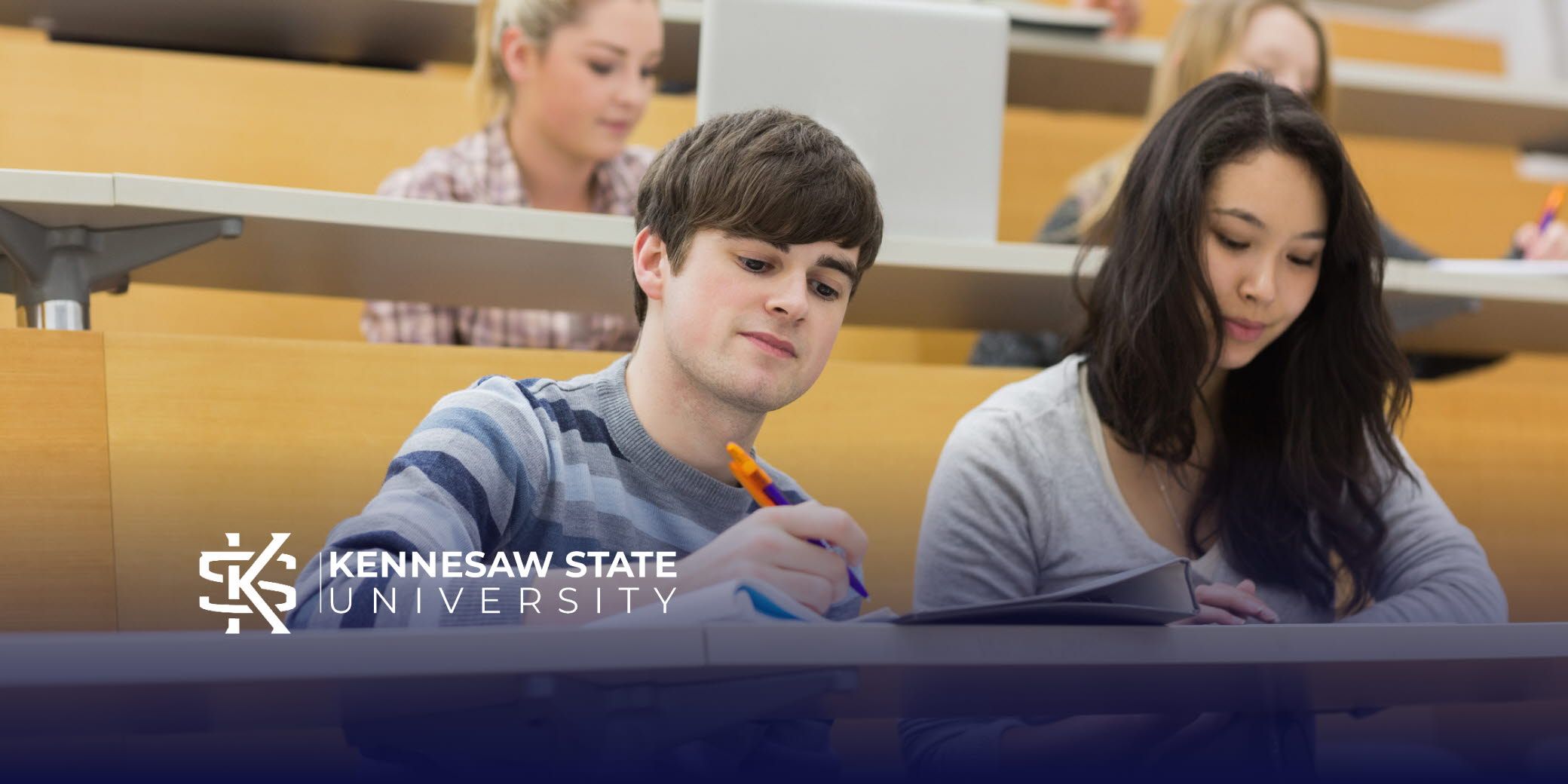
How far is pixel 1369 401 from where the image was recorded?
123 centimetres

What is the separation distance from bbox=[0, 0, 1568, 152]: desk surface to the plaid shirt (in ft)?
0.87

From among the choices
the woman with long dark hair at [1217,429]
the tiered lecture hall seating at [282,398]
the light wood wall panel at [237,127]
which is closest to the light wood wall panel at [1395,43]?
the tiered lecture hall seating at [282,398]

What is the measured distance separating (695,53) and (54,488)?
123cm

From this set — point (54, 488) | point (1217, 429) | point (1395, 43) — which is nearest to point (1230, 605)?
point (1217, 429)

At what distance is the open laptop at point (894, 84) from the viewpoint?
132 cm

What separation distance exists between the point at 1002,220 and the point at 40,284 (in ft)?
4.56

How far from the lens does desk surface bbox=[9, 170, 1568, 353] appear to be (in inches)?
44.7

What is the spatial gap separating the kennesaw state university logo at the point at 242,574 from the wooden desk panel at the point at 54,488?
7 centimetres

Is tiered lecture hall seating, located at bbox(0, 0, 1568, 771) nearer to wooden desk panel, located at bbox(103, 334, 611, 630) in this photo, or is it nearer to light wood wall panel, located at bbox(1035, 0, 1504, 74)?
wooden desk panel, located at bbox(103, 334, 611, 630)

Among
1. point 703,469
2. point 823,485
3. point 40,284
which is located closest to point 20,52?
point 40,284

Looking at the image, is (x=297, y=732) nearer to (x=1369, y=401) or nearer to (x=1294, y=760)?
(x=1294, y=760)

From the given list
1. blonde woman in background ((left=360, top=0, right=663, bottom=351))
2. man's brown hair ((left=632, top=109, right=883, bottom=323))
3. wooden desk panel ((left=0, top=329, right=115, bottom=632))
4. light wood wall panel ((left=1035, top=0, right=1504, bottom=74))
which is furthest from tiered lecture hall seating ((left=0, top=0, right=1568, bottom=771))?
light wood wall panel ((left=1035, top=0, right=1504, bottom=74))

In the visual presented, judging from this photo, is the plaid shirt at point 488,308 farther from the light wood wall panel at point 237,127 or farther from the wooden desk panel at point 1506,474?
the wooden desk panel at point 1506,474

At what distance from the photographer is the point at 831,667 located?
24.2 inches
